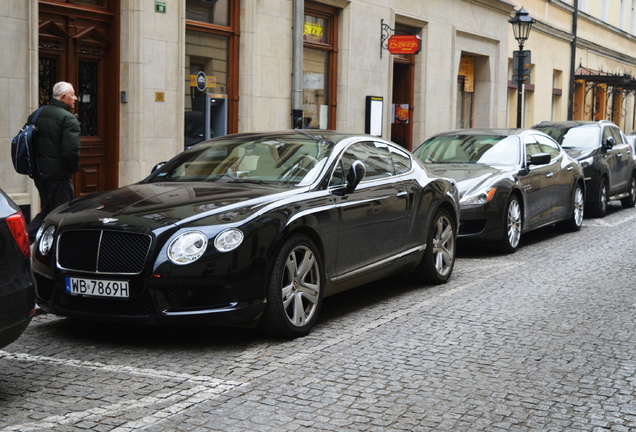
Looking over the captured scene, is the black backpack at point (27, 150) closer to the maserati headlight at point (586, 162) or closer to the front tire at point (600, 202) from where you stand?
the maserati headlight at point (586, 162)

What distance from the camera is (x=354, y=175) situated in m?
7.57

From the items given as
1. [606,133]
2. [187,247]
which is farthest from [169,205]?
[606,133]

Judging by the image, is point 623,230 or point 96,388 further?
point 623,230

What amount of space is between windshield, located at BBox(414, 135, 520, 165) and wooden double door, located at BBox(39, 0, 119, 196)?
4.52m

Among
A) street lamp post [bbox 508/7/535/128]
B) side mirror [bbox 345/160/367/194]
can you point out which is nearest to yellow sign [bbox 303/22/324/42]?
street lamp post [bbox 508/7/535/128]

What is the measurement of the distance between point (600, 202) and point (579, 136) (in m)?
1.48

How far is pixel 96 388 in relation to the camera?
18.0ft

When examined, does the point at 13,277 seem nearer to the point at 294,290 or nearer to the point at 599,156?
the point at 294,290

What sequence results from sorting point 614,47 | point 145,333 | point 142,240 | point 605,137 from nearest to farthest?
point 142,240 → point 145,333 → point 605,137 → point 614,47

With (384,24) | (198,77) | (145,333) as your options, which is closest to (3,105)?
(198,77)

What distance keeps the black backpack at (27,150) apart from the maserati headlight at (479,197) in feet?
16.7

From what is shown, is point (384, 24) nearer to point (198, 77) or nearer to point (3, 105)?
point (198, 77)

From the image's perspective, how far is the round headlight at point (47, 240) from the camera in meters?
6.75

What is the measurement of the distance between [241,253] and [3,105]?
6.63 meters
